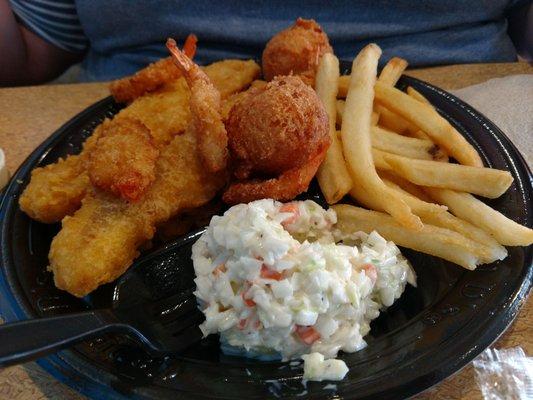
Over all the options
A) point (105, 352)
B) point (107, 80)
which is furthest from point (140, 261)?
point (107, 80)

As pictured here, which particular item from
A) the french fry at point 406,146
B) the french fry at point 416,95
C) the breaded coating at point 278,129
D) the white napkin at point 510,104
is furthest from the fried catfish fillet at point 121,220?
the white napkin at point 510,104

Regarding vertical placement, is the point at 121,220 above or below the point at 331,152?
below

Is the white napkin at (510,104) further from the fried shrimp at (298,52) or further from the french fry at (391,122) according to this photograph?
the fried shrimp at (298,52)

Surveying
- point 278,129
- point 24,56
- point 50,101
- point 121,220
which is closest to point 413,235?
point 278,129

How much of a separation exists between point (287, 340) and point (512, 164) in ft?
2.94

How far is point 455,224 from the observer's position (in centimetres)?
131

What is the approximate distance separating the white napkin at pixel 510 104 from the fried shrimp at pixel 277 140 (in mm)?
857

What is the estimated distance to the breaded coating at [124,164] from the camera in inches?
55.1

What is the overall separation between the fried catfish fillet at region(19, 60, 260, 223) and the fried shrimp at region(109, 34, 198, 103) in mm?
31

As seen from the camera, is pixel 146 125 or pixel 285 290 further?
pixel 146 125

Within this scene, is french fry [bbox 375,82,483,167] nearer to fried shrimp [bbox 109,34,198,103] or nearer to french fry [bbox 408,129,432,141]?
french fry [bbox 408,129,432,141]

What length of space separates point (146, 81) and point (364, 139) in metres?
0.88

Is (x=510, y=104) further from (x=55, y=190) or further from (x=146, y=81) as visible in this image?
(x=55, y=190)

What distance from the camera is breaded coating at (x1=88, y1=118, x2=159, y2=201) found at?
140 centimetres
